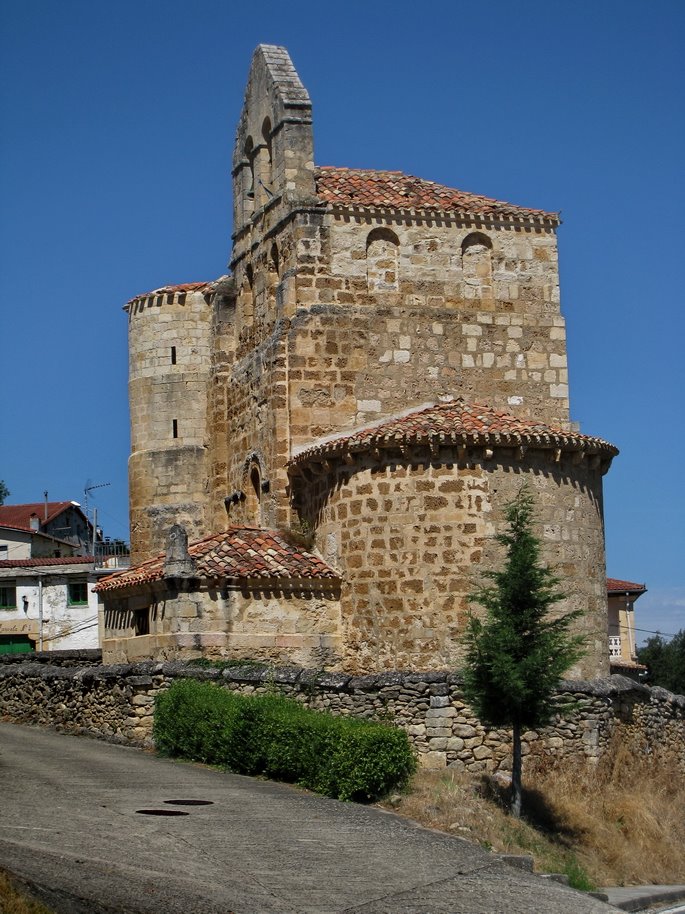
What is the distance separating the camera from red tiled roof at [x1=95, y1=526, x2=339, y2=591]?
2567 centimetres

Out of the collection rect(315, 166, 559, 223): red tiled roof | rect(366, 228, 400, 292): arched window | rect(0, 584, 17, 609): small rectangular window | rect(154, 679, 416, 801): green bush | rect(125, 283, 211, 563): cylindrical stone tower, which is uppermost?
rect(315, 166, 559, 223): red tiled roof

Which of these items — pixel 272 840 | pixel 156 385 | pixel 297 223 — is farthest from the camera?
pixel 156 385

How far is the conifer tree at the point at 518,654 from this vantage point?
804 inches

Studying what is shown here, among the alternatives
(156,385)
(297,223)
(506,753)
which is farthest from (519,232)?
(506,753)

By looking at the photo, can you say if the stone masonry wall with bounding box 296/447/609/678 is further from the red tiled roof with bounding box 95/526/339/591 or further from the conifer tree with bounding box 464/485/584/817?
the conifer tree with bounding box 464/485/584/817

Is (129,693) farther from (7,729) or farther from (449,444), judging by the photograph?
(449,444)

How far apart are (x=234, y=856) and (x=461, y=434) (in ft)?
37.8

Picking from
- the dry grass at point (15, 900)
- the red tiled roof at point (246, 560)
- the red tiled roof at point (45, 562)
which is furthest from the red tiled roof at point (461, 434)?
the red tiled roof at point (45, 562)

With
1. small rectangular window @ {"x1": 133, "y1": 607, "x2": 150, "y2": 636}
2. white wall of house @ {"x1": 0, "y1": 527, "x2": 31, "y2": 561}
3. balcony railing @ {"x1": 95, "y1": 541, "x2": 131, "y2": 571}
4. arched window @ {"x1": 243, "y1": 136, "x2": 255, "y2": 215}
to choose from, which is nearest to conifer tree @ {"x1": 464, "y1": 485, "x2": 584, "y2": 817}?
small rectangular window @ {"x1": 133, "y1": 607, "x2": 150, "y2": 636}

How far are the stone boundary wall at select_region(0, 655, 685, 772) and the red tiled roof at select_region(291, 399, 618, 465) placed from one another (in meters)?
4.21

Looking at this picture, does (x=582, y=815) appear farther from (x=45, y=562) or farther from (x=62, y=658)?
(x=45, y=562)

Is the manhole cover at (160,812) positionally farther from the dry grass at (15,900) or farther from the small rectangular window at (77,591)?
the small rectangular window at (77,591)

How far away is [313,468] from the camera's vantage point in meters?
26.8

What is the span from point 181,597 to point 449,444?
17.8 ft
